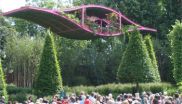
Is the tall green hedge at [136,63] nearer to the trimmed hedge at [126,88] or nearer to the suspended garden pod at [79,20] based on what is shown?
the trimmed hedge at [126,88]

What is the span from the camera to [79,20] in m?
34.2

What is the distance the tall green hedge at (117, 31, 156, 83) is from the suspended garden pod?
1.75 m

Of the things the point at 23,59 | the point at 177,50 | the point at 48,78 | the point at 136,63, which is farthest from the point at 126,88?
the point at 23,59

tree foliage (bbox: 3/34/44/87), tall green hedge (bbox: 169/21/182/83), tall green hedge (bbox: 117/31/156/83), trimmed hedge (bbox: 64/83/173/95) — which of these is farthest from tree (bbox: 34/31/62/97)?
tree foliage (bbox: 3/34/44/87)

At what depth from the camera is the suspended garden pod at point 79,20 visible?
101 ft

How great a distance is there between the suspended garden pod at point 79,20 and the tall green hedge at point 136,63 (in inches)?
69.1

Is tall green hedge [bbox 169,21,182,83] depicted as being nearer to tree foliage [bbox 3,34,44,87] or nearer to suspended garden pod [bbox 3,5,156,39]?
suspended garden pod [bbox 3,5,156,39]

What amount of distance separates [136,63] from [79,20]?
695 cm

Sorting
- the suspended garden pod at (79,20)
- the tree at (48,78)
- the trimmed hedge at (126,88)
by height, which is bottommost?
the trimmed hedge at (126,88)

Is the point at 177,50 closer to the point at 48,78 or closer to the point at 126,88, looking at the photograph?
the point at 126,88

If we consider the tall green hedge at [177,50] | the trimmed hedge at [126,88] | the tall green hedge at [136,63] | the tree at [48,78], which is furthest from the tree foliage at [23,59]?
the tall green hedge at [177,50]

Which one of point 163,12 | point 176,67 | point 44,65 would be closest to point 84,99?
point 44,65

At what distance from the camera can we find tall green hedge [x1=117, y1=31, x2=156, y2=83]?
Answer: 29.0 meters

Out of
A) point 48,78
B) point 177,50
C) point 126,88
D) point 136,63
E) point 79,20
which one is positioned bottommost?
point 126,88
